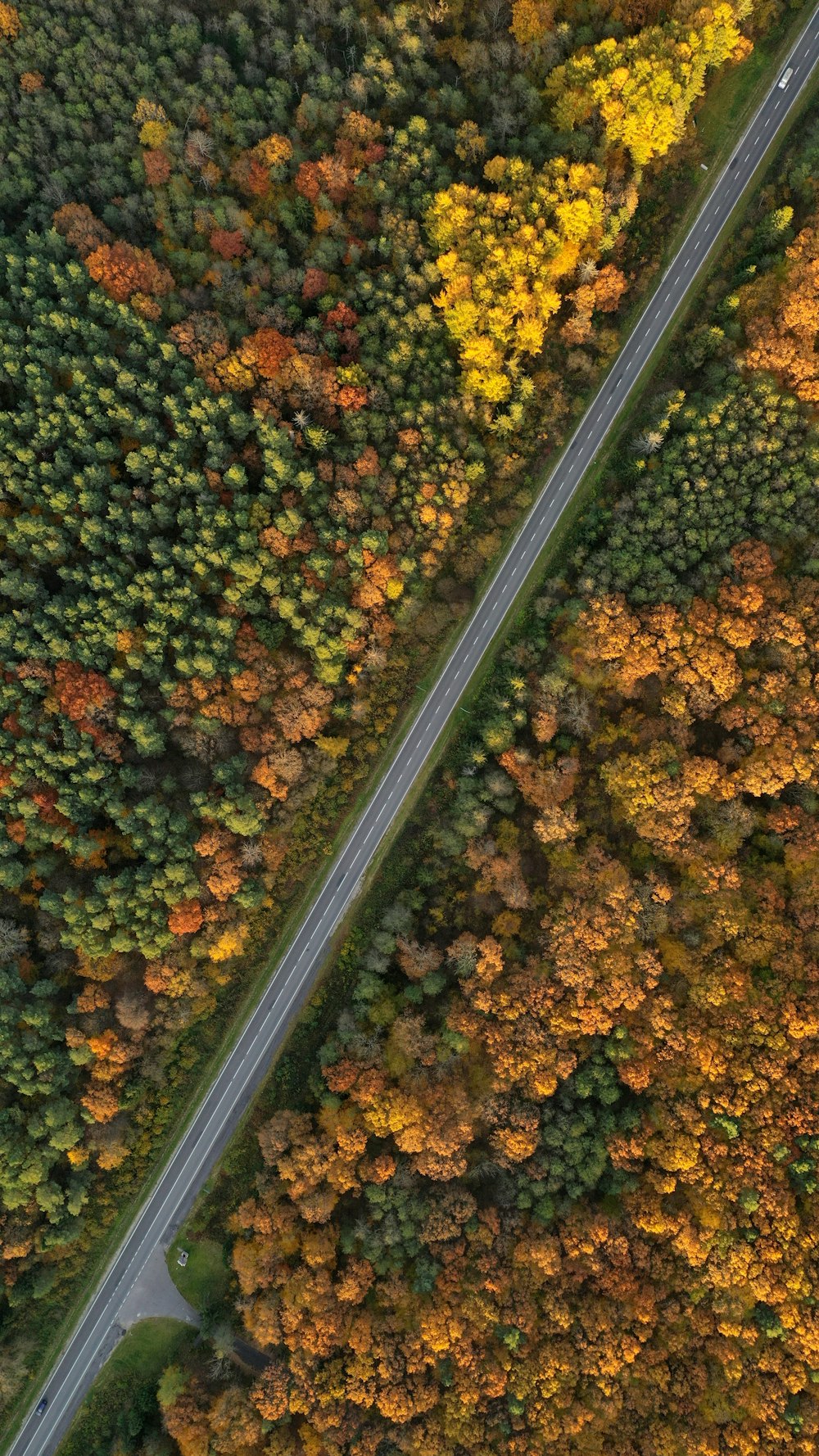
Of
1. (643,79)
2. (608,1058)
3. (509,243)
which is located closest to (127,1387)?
(608,1058)

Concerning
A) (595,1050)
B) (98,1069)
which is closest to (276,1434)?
(98,1069)

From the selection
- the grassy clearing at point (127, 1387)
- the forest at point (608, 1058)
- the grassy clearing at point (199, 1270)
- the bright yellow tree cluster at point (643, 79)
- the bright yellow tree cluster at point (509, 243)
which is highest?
the bright yellow tree cluster at point (643, 79)

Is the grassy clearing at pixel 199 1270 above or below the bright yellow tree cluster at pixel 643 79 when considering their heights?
below

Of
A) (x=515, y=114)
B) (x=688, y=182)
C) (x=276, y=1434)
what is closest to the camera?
(x=276, y=1434)

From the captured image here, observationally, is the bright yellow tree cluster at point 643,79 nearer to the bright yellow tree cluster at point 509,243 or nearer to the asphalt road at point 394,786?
the bright yellow tree cluster at point 509,243

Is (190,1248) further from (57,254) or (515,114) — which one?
(515,114)

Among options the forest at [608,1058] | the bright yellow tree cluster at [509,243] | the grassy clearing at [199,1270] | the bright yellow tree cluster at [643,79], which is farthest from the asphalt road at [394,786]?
the bright yellow tree cluster at [509,243]
